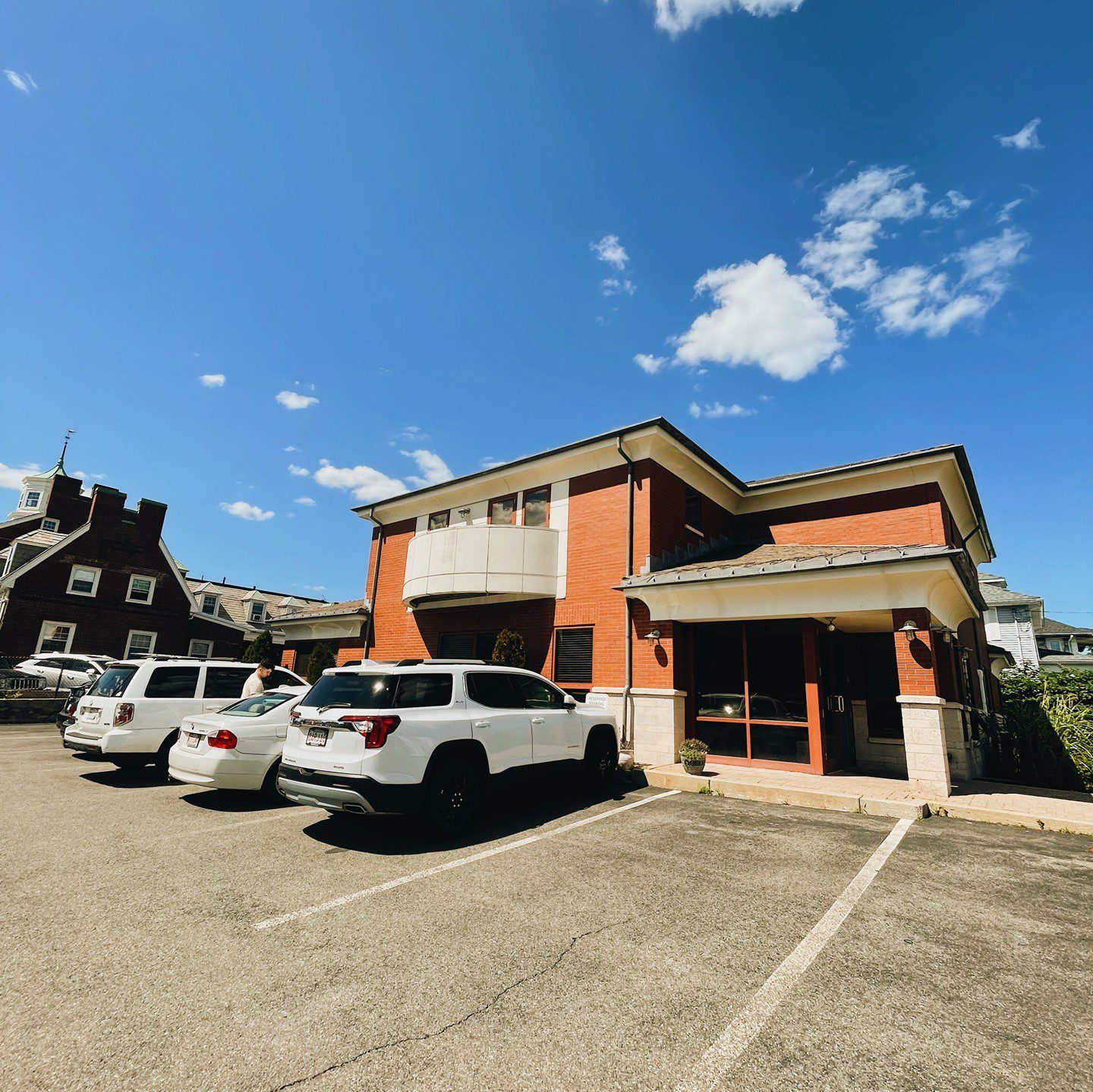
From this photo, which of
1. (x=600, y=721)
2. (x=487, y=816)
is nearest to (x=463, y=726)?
(x=487, y=816)

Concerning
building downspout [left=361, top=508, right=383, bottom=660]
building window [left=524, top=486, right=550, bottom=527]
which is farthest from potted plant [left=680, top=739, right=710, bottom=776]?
building downspout [left=361, top=508, right=383, bottom=660]

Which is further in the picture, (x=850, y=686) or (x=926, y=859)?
(x=850, y=686)

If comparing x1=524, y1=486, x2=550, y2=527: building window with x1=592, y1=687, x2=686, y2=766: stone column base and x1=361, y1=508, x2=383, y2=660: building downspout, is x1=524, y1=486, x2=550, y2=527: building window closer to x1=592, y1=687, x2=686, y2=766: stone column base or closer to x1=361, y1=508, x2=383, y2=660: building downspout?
x1=592, y1=687, x2=686, y2=766: stone column base

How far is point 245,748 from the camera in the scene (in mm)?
7645

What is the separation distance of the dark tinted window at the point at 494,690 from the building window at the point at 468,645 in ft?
24.7

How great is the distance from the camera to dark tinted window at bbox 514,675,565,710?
795cm

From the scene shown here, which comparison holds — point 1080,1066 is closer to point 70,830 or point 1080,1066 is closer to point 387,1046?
point 387,1046

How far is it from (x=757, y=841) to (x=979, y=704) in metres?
13.2

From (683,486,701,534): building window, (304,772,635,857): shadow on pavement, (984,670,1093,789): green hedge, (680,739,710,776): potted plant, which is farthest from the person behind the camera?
(683,486,701,534): building window

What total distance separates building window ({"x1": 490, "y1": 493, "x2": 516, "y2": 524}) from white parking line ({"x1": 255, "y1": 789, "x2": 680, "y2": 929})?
9.36 m

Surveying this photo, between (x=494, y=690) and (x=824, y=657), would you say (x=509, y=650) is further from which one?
(x=824, y=657)

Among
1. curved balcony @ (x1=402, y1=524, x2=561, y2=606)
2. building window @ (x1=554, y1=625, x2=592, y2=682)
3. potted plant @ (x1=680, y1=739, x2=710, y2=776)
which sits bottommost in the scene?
potted plant @ (x1=680, y1=739, x2=710, y2=776)

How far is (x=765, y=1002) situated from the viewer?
331 cm

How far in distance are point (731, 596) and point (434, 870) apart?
7.85 metres
